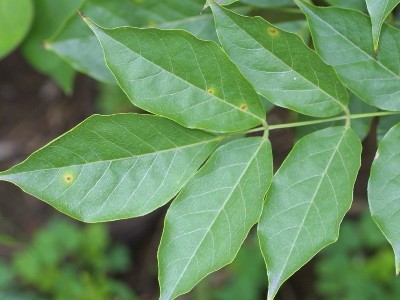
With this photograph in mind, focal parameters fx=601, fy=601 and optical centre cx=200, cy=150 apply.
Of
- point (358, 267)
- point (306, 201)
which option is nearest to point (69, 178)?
point (306, 201)

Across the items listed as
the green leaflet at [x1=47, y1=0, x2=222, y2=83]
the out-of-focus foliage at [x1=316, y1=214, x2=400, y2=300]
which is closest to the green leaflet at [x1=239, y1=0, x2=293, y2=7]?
the green leaflet at [x1=47, y1=0, x2=222, y2=83]

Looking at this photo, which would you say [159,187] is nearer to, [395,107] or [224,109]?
[224,109]

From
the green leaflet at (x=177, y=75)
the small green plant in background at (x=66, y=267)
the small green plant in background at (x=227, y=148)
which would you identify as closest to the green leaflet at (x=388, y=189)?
the small green plant in background at (x=227, y=148)

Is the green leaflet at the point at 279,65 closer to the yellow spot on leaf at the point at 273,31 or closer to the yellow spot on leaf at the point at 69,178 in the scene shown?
the yellow spot on leaf at the point at 273,31

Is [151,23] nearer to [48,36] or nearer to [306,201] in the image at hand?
[48,36]

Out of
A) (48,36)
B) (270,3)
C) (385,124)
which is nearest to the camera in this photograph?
(385,124)
